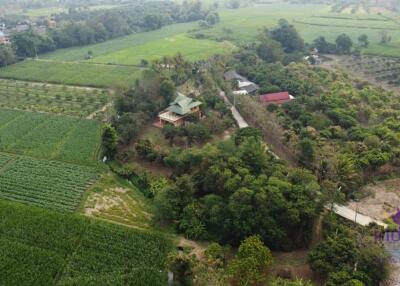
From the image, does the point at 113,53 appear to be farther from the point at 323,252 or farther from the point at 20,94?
the point at 323,252

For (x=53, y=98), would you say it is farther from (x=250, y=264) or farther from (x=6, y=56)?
(x=250, y=264)

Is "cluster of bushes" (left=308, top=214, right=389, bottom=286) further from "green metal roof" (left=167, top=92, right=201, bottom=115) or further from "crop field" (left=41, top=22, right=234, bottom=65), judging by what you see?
"crop field" (left=41, top=22, right=234, bottom=65)

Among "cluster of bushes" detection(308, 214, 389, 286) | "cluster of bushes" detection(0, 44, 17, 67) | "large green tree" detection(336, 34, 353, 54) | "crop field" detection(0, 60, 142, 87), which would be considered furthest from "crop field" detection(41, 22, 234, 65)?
"cluster of bushes" detection(308, 214, 389, 286)

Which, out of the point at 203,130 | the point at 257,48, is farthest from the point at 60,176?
the point at 257,48

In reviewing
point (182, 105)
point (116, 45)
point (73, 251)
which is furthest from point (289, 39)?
point (73, 251)

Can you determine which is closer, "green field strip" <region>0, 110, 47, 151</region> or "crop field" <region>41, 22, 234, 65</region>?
"green field strip" <region>0, 110, 47, 151</region>
